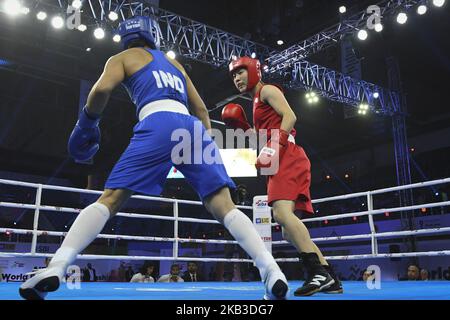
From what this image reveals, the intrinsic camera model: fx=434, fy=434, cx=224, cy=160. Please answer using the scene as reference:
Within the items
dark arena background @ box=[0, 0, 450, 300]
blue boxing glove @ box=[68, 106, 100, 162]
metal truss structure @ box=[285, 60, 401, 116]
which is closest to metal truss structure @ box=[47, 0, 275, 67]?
dark arena background @ box=[0, 0, 450, 300]

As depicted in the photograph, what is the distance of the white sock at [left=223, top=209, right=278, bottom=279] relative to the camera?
5.82ft

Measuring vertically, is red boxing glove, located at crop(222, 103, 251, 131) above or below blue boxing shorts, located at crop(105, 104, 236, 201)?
above

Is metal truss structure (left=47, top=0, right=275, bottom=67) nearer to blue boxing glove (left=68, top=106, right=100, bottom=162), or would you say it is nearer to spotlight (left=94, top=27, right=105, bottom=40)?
spotlight (left=94, top=27, right=105, bottom=40)

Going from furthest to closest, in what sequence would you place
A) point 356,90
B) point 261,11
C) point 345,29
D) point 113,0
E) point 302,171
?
1. point 356,90
2. point 261,11
3. point 345,29
4. point 113,0
5. point 302,171

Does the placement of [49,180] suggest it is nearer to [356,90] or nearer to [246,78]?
[356,90]

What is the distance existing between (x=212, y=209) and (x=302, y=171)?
78 centimetres

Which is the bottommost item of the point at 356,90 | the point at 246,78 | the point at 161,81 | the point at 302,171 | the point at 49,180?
the point at 302,171

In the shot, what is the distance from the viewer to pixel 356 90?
10.4m

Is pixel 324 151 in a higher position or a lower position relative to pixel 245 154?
higher

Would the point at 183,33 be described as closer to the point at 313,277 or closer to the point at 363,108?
the point at 363,108

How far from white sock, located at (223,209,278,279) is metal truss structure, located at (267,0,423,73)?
672cm

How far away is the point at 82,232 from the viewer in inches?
68.9

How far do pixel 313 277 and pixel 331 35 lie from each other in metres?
6.86
